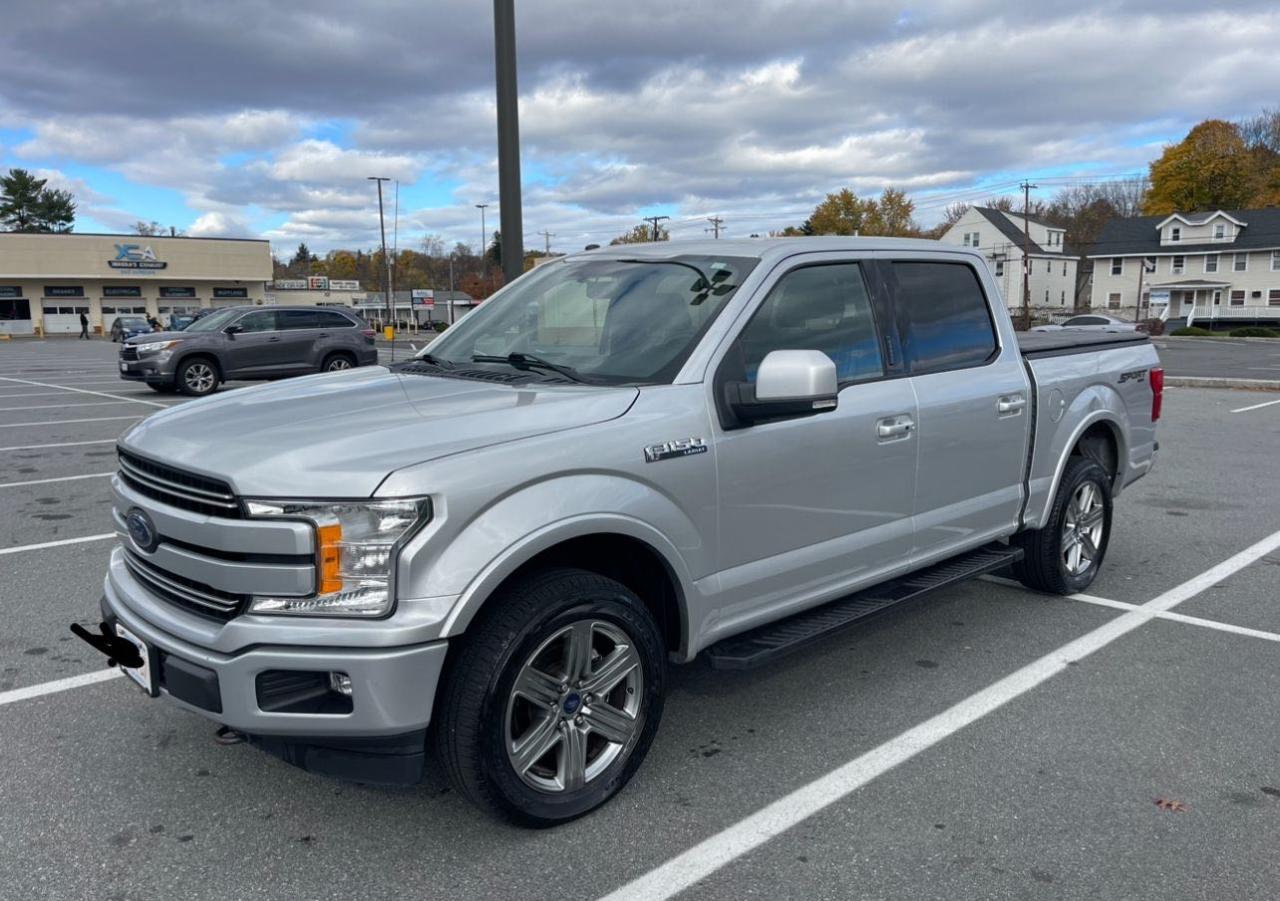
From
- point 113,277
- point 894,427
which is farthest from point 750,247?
point 113,277

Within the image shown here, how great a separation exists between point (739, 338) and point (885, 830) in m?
1.76

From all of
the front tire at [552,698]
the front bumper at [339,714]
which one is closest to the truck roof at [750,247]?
the front tire at [552,698]

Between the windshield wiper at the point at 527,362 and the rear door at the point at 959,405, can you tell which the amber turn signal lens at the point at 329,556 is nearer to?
the windshield wiper at the point at 527,362

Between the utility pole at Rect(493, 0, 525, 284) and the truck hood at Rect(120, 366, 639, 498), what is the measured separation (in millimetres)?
4537

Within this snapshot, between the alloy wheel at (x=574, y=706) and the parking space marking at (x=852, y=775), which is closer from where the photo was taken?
the parking space marking at (x=852, y=775)

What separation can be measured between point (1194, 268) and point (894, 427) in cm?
7342

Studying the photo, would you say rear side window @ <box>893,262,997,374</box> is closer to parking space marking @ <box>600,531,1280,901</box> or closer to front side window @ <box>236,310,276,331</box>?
parking space marking @ <box>600,531,1280,901</box>

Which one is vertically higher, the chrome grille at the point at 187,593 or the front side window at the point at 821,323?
the front side window at the point at 821,323

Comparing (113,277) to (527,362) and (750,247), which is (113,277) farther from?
(750,247)

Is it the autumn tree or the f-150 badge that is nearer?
the f-150 badge

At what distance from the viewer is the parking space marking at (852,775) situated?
282cm

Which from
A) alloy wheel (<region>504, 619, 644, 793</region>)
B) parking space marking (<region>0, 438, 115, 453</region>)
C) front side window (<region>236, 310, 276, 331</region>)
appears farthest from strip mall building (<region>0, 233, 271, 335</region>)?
alloy wheel (<region>504, 619, 644, 793</region>)

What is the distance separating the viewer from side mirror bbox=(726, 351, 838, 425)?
10.7 feet

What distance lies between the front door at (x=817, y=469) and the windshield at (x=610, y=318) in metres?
0.20
